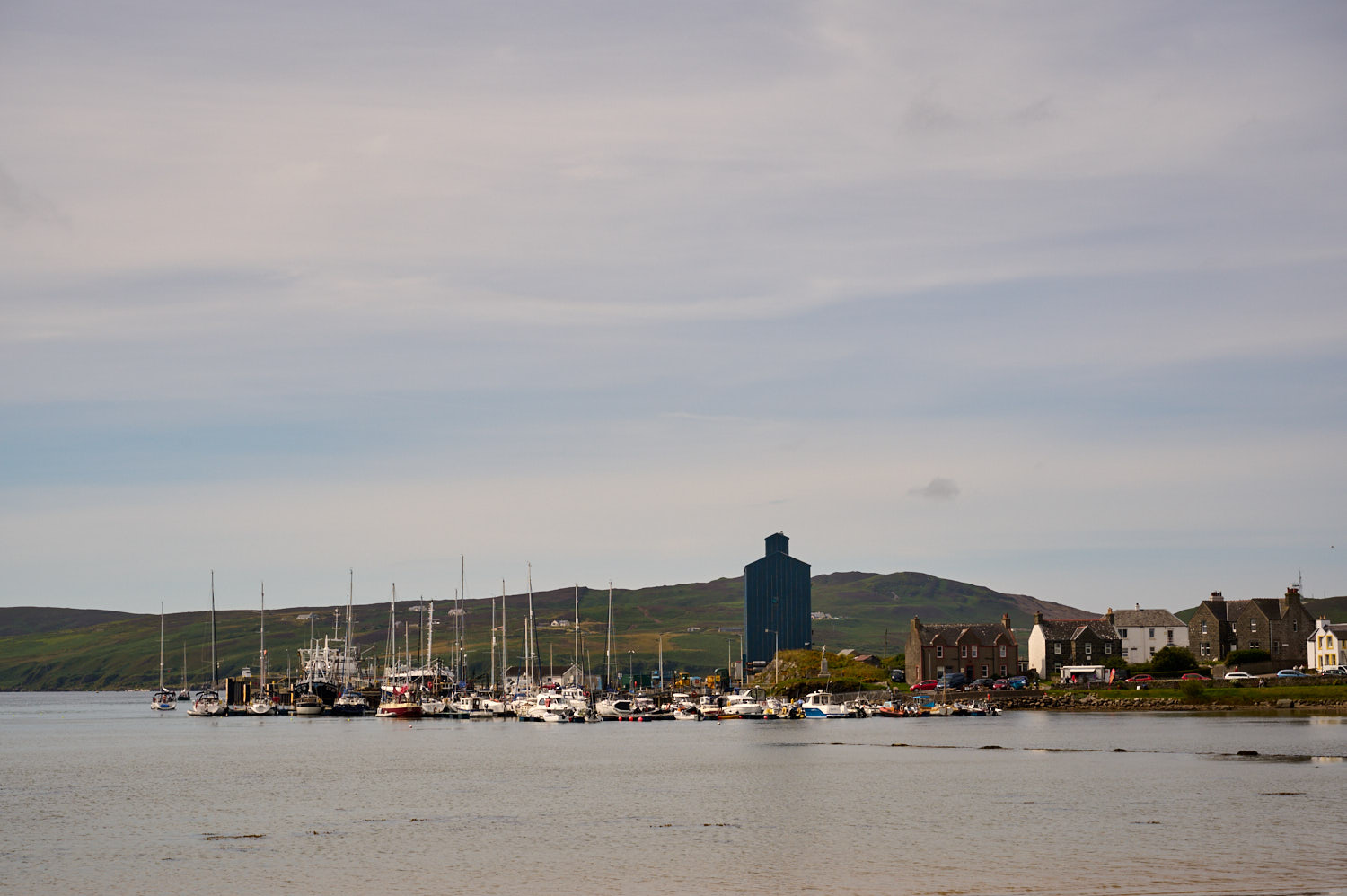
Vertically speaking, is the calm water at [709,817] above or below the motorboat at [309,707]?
above

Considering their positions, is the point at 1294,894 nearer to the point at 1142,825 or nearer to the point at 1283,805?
the point at 1142,825

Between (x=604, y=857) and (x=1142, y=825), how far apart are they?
21.6 m

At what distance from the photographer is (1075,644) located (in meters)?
177

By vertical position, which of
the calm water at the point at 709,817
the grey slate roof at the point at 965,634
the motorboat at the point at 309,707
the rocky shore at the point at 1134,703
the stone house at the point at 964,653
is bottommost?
the motorboat at the point at 309,707

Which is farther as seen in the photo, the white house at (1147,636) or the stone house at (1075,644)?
the white house at (1147,636)

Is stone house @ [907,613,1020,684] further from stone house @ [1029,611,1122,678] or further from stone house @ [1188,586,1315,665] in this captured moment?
stone house @ [1188,586,1315,665]

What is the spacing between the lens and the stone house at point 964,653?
178m

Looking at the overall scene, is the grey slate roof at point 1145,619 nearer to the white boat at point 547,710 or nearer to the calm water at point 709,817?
the calm water at point 709,817

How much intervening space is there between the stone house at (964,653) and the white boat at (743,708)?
2341cm

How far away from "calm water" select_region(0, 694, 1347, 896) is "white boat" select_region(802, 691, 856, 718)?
41.7 metres

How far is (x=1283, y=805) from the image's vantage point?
193 feet

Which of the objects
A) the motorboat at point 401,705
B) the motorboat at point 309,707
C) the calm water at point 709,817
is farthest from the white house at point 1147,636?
the motorboat at point 309,707

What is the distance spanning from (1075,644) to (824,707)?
130ft

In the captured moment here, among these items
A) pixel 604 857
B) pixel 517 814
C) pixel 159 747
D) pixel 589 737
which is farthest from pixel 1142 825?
pixel 159 747
